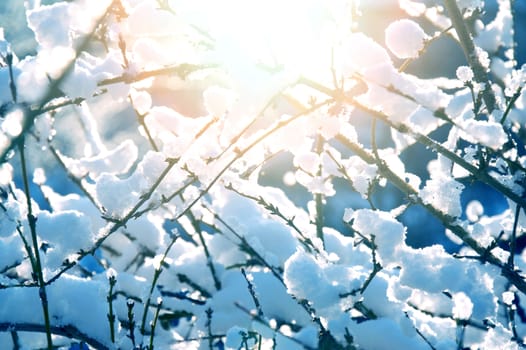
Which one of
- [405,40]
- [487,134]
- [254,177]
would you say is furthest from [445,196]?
[254,177]

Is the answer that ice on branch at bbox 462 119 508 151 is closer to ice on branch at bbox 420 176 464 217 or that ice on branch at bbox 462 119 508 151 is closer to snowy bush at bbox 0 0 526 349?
snowy bush at bbox 0 0 526 349

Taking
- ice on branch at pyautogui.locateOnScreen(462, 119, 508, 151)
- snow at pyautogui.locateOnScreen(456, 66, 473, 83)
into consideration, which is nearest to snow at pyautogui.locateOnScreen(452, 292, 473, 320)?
ice on branch at pyautogui.locateOnScreen(462, 119, 508, 151)

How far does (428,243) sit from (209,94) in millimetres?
6389

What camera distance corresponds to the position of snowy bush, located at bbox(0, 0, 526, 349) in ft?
4.46

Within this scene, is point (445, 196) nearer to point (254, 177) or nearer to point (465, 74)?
point (465, 74)

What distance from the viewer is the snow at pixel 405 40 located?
4.90ft

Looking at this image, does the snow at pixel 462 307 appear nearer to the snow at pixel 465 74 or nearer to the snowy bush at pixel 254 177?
the snowy bush at pixel 254 177

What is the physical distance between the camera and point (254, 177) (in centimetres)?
243

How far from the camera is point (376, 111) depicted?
4.59ft

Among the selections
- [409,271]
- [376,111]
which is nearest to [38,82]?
[376,111]

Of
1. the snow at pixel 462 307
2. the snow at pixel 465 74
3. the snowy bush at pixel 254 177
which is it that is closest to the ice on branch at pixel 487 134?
the snowy bush at pixel 254 177

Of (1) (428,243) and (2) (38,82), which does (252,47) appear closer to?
(2) (38,82)

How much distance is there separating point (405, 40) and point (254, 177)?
3.70ft

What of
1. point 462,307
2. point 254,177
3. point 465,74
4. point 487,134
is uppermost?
point 254,177
